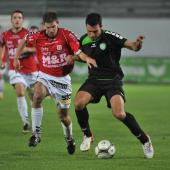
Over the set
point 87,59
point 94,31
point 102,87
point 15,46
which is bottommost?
point 15,46

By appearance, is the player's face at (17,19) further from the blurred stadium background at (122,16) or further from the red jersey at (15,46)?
the blurred stadium background at (122,16)

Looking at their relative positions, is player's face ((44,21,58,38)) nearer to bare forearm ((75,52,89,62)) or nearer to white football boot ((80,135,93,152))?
bare forearm ((75,52,89,62))

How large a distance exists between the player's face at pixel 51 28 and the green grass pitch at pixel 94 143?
6.27 feet

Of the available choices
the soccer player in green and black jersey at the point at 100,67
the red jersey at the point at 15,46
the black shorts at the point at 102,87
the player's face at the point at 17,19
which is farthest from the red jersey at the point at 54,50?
the red jersey at the point at 15,46

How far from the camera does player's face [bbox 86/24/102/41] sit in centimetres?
1070

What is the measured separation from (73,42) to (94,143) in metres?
2.31

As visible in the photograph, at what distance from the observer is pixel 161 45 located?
37531 millimetres

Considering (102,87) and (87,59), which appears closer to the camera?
(87,59)

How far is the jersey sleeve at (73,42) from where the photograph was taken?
10806 millimetres

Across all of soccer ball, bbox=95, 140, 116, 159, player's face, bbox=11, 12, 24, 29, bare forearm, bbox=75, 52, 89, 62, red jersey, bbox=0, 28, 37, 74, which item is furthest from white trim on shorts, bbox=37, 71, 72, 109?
red jersey, bbox=0, 28, 37, 74

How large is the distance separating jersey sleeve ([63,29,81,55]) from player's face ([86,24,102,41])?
26cm

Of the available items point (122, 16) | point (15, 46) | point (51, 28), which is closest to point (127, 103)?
point (15, 46)

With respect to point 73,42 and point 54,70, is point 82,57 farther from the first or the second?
point 54,70

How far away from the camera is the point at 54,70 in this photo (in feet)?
37.2
